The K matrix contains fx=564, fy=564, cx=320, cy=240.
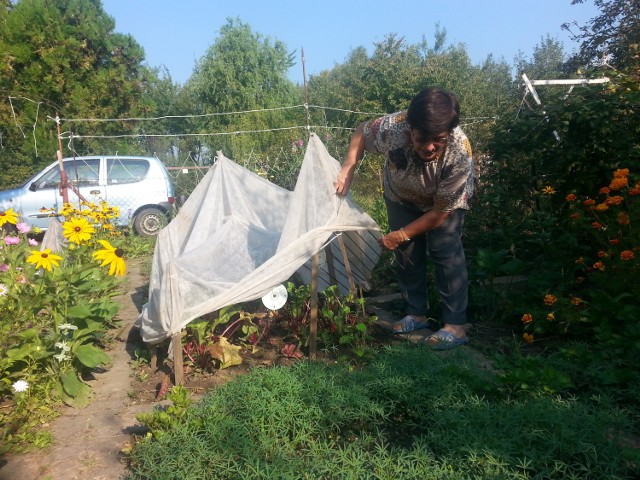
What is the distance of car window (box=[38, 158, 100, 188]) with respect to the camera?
10.0 meters

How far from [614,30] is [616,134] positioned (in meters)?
11.1

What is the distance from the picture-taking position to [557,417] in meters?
2.18

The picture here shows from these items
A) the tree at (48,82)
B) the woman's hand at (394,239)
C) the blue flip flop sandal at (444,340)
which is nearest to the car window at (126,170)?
the tree at (48,82)

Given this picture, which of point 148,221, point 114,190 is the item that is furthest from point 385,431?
point 114,190

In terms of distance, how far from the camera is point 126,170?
10438 millimetres

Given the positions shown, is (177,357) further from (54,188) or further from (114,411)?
(54,188)

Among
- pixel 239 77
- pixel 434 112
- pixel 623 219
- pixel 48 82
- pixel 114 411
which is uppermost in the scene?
pixel 239 77

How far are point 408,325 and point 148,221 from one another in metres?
7.66

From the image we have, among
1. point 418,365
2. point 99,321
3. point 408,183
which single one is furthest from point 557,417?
point 99,321

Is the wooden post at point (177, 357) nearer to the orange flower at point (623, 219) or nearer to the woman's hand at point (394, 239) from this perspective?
the woman's hand at point (394, 239)

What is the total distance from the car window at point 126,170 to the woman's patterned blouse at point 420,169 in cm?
769

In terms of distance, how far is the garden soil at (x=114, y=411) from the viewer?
2529mm

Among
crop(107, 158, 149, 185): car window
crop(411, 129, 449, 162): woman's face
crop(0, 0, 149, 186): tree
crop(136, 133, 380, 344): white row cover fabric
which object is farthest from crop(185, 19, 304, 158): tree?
crop(411, 129, 449, 162): woman's face

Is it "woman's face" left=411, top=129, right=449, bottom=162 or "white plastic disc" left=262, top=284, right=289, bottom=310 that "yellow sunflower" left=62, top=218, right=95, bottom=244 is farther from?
"woman's face" left=411, top=129, right=449, bottom=162
